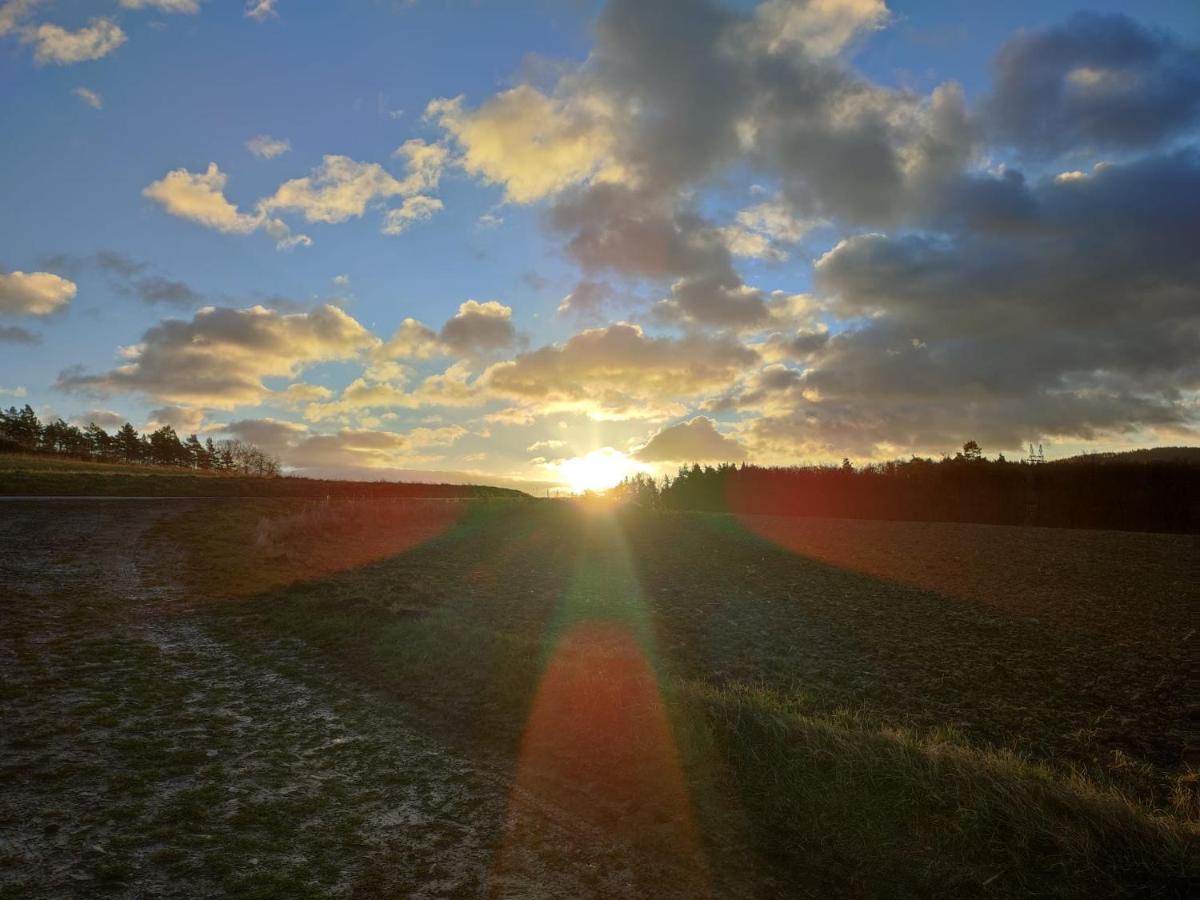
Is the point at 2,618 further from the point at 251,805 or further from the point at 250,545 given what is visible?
the point at 250,545

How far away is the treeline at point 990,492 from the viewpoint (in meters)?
47.3

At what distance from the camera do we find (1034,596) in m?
22.7

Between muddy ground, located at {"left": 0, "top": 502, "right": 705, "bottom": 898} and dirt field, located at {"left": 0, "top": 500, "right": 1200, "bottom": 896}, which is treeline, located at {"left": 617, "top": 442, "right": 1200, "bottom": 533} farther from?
muddy ground, located at {"left": 0, "top": 502, "right": 705, "bottom": 898}

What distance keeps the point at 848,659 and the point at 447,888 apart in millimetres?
12044

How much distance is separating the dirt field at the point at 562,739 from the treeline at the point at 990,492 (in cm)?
3432

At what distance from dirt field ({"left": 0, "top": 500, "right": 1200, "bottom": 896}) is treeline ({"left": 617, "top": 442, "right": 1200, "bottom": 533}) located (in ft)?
113

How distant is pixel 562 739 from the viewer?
24.5 ft

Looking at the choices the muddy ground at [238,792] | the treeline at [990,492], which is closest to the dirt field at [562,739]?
the muddy ground at [238,792]

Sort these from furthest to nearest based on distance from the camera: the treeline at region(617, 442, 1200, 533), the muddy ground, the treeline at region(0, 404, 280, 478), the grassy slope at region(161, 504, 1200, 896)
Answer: the treeline at region(0, 404, 280, 478) → the treeline at region(617, 442, 1200, 533) → the grassy slope at region(161, 504, 1200, 896) → the muddy ground

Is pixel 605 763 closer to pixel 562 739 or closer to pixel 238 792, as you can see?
pixel 562 739

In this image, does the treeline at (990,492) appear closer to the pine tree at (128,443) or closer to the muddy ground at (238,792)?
the muddy ground at (238,792)

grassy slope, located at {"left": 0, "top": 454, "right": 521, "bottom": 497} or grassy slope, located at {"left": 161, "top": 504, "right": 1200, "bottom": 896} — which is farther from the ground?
grassy slope, located at {"left": 0, "top": 454, "right": 521, "bottom": 497}

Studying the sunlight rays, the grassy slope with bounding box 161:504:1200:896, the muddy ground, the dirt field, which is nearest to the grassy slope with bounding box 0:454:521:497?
the grassy slope with bounding box 161:504:1200:896

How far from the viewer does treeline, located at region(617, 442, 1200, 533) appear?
4728cm
